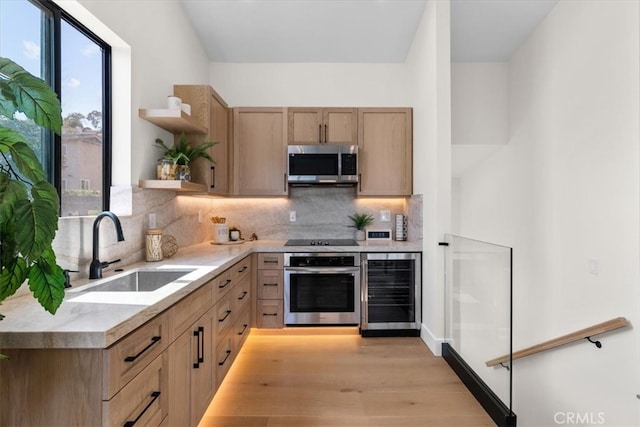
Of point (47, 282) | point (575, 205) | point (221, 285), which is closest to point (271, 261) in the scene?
point (221, 285)

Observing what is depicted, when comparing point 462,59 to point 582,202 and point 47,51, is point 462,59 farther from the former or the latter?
point 47,51

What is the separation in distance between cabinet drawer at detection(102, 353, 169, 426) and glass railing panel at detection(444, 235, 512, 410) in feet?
5.87

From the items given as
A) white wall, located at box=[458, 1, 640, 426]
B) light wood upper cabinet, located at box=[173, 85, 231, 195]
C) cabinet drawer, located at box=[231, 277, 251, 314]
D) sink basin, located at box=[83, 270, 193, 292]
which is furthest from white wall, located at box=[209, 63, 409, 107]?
sink basin, located at box=[83, 270, 193, 292]

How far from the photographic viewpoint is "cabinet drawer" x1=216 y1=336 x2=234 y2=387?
1.97 m

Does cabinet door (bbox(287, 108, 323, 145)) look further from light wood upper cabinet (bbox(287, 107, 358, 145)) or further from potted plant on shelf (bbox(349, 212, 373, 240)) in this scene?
potted plant on shelf (bbox(349, 212, 373, 240))

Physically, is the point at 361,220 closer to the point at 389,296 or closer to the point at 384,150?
the point at 384,150

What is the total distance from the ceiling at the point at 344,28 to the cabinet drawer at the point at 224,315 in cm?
255

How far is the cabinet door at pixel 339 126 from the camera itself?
11.0ft

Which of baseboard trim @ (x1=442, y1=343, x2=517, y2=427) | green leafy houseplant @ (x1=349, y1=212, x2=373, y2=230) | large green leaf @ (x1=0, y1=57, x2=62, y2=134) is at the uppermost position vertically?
large green leaf @ (x1=0, y1=57, x2=62, y2=134)

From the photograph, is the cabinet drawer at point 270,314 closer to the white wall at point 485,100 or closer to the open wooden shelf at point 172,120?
the open wooden shelf at point 172,120

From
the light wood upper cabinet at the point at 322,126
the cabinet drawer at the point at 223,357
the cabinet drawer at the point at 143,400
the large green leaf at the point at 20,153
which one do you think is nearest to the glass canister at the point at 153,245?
the cabinet drawer at the point at 223,357

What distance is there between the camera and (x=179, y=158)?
2365 millimetres

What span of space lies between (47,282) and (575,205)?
3589 millimetres

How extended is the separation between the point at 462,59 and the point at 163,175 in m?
3.45
